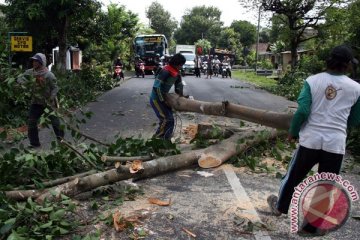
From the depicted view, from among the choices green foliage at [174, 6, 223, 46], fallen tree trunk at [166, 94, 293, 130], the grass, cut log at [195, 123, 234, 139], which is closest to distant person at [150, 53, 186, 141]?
fallen tree trunk at [166, 94, 293, 130]

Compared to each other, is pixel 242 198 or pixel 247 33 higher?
pixel 247 33

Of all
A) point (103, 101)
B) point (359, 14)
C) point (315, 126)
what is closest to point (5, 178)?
point (315, 126)

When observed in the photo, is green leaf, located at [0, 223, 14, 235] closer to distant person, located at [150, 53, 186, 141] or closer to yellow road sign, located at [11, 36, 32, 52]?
distant person, located at [150, 53, 186, 141]

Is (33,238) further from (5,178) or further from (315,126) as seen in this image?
(315,126)

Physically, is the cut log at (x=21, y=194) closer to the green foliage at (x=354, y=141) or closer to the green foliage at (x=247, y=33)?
the green foliage at (x=354, y=141)

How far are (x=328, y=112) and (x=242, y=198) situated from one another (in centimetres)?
190

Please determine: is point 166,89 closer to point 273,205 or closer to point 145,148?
point 145,148

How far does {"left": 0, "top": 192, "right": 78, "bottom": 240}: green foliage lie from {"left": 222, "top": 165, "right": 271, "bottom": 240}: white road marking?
1.79m

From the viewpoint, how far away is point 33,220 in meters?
4.08

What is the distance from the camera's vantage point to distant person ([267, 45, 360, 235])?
3754 mm

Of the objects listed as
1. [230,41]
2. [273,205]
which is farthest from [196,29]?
[273,205]

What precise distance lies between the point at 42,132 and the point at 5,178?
4812 mm

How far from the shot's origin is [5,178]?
496 centimetres

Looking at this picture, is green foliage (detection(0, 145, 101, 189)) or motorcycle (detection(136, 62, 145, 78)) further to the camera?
motorcycle (detection(136, 62, 145, 78))
